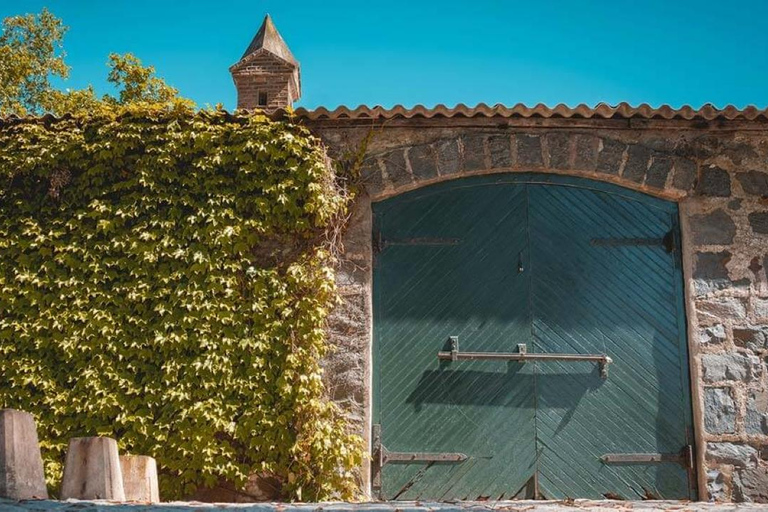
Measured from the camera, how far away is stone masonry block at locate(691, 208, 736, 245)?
746cm

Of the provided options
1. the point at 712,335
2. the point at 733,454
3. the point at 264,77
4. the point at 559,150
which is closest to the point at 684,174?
the point at 559,150

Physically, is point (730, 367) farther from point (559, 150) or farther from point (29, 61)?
point (29, 61)

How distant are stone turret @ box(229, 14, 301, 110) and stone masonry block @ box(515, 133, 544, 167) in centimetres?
393

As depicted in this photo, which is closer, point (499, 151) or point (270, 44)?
point (499, 151)

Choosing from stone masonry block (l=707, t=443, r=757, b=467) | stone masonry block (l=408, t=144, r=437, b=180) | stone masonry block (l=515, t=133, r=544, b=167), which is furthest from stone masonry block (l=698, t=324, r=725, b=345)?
stone masonry block (l=408, t=144, r=437, b=180)

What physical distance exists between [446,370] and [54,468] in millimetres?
3157

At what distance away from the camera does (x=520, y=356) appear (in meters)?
7.24

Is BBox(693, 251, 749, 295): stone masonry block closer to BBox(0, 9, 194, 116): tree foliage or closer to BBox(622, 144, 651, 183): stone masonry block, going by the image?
BBox(622, 144, 651, 183): stone masonry block

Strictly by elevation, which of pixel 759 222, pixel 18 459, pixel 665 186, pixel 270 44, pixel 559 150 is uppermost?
pixel 270 44

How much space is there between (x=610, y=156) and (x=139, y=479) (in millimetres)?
4649

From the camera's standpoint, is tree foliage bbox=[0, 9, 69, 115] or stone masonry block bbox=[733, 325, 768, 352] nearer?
stone masonry block bbox=[733, 325, 768, 352]

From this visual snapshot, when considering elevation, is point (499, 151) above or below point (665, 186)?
above

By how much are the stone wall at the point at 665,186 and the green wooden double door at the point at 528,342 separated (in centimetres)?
14

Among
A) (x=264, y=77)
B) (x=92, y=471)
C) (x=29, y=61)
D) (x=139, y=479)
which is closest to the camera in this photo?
(x=92, y=471)
